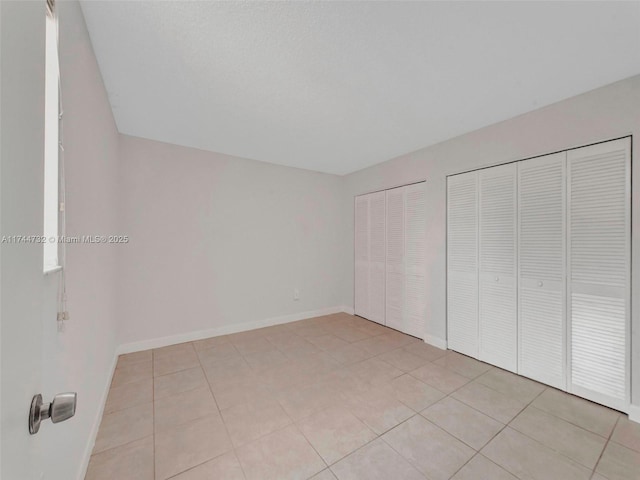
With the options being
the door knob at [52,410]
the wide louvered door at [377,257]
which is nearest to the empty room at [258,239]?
the door knob at [52,410]

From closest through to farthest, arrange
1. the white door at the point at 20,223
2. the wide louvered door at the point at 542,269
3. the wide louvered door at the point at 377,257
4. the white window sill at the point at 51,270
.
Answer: the white door at the point at 20,223 → the white window sill at the point at 51,270 → the wide louvered door at the point at 542,269 → the wide louvered door at the point at 377,257

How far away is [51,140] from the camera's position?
969 millimetres

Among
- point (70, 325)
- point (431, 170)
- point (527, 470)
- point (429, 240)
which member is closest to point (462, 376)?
point (527, 470)

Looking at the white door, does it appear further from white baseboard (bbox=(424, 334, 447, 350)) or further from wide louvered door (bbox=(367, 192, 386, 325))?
wide louvered door (bbox=(367, 192, 386, 325))

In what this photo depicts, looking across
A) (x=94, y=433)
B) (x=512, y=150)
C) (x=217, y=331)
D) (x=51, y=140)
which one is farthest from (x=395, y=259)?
(x=51, y=140)

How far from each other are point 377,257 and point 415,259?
2.29 feet

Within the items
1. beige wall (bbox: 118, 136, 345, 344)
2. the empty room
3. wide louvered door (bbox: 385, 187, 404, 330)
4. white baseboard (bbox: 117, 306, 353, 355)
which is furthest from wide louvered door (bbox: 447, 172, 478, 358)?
beige wall (bbox: 118, 136, 345, 344)

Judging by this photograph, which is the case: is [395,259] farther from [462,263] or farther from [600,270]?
[600,270]

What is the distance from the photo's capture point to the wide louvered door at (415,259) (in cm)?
329

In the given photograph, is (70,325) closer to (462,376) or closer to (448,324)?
(462,376)

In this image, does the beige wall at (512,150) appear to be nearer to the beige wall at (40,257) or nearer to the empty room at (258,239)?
the empty room at (258,239)

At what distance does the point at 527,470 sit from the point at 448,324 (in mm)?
1622

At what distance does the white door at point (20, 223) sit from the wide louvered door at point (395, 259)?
3.50 metres

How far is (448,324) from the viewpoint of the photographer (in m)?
2.99
